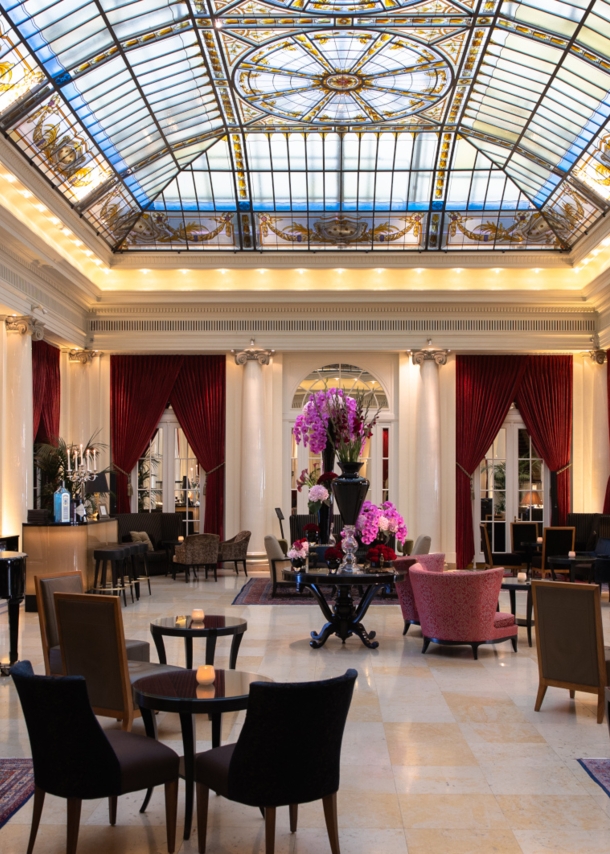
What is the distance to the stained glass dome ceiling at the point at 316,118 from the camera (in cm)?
1027

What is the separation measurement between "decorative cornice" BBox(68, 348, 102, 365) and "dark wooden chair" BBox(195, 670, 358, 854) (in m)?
13.5

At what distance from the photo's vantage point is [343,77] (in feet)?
38.8

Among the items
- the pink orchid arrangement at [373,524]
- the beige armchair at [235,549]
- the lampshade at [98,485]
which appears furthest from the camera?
the beige armchair at [235,549]

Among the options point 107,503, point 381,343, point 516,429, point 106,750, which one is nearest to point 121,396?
point 107,503

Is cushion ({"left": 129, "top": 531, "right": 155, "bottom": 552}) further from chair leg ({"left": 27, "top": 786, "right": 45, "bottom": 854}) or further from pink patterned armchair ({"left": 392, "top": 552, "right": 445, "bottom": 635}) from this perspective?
chair leg ({"left": 27, "top": 786, "right": 45, "bottom": 854})

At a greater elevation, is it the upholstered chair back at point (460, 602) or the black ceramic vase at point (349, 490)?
the black ceramic vase at point (349, 490)

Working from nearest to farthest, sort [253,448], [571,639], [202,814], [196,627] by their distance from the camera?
[202,814], [571,639], [196,627], [253,448]

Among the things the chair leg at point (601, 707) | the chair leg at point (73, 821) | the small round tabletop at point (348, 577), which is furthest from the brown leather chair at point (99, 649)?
the small round tabletop at point (348, 577)

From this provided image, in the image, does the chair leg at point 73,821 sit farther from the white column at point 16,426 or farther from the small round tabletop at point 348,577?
the white column at point 16,426

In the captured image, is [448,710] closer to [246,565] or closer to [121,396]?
[246,565]

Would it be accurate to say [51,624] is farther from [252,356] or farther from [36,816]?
[252,356]

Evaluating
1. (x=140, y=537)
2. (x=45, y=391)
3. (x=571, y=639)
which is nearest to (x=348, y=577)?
(x=571, y=639)

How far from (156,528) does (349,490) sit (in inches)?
334

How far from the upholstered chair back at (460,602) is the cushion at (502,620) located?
0.46 feet
